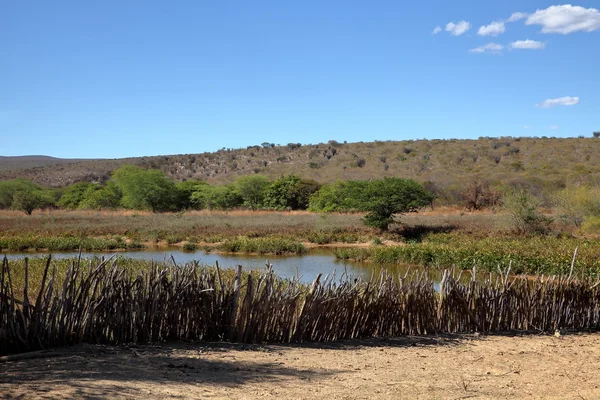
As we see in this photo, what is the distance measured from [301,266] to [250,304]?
617 inches

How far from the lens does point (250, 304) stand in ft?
26.6

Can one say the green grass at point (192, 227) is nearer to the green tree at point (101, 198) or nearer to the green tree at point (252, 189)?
the green tree at point (101, 198)

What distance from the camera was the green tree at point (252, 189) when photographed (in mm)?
54688

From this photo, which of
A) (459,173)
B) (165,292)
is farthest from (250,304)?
(459,173)

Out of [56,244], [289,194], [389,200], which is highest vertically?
[289,194]

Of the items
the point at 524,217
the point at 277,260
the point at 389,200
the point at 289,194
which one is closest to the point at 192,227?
the point at 277,260

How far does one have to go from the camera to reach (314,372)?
7023mm

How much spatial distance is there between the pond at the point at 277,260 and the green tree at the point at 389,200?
16.4 ft

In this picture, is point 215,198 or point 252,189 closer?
point 215,198

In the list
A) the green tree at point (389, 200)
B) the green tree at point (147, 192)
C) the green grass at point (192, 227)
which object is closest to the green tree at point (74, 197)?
the green tree at point (147, 192)

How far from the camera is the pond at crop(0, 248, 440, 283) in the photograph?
22.2 m

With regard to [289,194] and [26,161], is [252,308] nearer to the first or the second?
[289,194]

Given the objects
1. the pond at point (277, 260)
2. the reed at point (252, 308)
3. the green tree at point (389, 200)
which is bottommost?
the pond at point (277, 260)

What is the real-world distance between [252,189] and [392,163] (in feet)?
76.6
